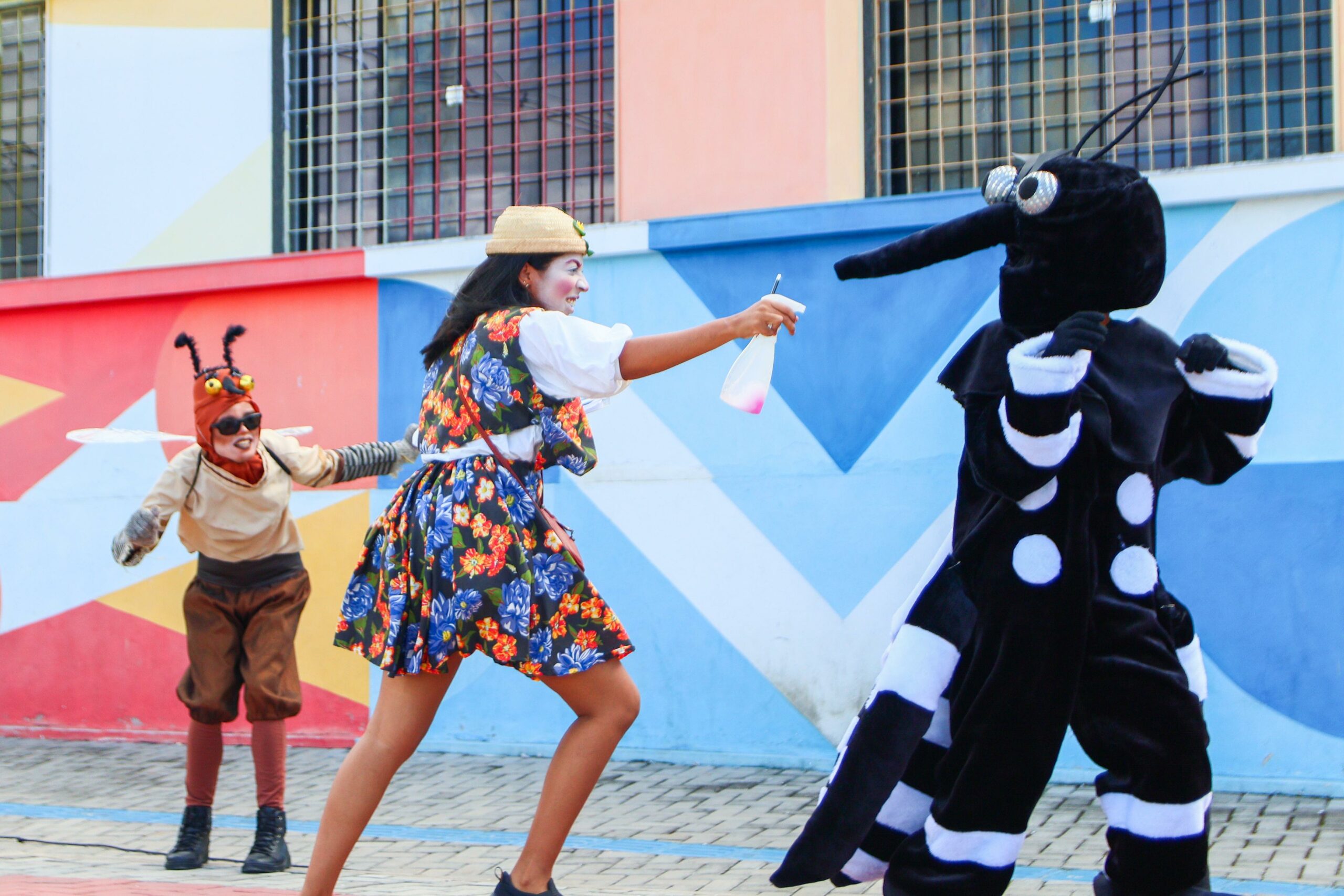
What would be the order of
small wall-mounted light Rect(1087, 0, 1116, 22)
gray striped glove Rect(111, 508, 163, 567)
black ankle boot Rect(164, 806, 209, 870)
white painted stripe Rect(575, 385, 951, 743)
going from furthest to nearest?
1. small wall-mounted light Rect(1087, 0, 1116, 22)
2. white painted stripe Rect(575, 385, 951, 743)
3. gray striped glove Rect(111, 508, 163, 567)
4. black ankle boot Rect(164, 806, 209, 870)

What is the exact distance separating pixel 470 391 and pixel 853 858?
1.44 meters

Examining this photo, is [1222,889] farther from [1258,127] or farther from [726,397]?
[1258,127]

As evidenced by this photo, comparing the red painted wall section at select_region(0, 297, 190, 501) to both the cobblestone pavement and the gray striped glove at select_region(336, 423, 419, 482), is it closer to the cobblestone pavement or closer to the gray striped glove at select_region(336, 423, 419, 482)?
the cobblestone pavement

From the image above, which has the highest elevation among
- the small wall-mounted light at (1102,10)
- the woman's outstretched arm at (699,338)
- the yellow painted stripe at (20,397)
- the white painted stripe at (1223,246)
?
the small wall-mounted light at (1102,10)

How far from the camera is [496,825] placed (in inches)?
223

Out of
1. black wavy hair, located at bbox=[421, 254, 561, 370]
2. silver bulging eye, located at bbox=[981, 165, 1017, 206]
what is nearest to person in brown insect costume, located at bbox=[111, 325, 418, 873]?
black wavy hair, located at bbox=[421, 254, 561, 370]

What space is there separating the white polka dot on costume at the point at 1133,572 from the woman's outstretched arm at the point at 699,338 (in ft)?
2.87

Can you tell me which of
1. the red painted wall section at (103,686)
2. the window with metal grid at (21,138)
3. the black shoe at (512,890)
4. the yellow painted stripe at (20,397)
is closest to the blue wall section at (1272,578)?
the black shoe at (512,890)

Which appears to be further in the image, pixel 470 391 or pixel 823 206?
pixel 823 206

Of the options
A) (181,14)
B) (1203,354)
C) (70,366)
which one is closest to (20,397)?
(70,366)

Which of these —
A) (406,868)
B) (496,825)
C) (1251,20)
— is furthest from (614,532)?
(1251,20)

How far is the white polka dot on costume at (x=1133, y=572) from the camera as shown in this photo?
10.2 feet

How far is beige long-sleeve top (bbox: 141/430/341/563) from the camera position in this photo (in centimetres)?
529

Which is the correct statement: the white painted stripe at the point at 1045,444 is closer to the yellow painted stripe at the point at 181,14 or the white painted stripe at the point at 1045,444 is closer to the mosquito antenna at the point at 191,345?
the mosquito antenna at the point at 191,345
